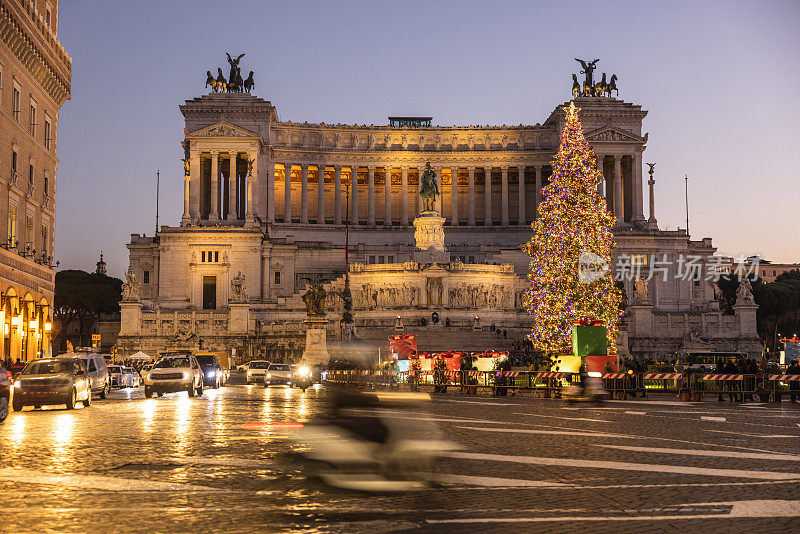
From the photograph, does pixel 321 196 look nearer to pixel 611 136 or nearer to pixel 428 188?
pixel 428 188

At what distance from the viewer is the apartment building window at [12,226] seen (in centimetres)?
5009

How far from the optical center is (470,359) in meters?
42.6

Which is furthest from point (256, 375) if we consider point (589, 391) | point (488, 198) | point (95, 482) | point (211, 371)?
point (488, 198)

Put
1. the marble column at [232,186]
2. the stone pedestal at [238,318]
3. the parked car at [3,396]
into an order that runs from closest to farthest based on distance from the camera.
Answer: the parked car at [3,396], the stone pedestal at [238,318], the marble column at [232,186]

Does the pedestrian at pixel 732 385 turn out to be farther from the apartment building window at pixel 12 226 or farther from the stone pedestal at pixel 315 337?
the apartment building window at pixel 12 226

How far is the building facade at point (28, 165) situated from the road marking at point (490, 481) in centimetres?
3978

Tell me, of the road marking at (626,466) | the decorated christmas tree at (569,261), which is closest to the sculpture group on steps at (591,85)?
the decorated christmas tree at (569,261)

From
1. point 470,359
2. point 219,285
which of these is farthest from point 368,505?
point 219,285

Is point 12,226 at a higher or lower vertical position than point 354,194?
lower

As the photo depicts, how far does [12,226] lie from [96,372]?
19.9 meters

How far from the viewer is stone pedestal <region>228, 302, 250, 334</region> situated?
71.6 m

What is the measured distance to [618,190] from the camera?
4053 inches

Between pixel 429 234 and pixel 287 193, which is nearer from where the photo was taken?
pixel 429 234

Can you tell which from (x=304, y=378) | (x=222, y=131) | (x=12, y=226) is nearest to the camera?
(x=304, y=378)
